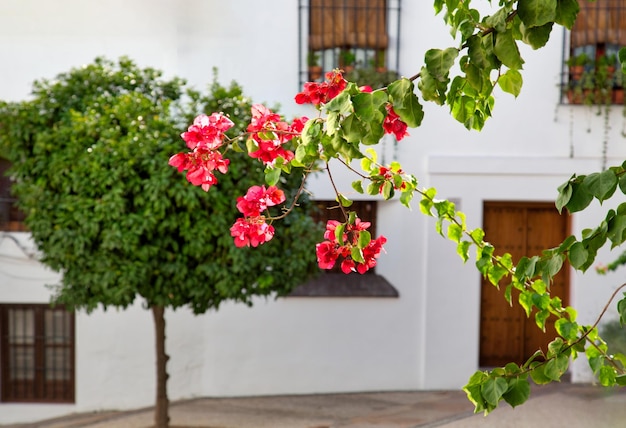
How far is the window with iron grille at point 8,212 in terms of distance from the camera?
12.0m

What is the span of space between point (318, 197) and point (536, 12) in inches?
394

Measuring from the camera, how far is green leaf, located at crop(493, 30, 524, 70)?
2.27 meters

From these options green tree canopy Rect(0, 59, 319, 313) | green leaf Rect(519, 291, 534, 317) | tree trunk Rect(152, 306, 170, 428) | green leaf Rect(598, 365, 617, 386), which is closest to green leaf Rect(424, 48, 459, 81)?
green leaf Rect(598, 365, 617, 386)

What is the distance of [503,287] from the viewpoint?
1265cm

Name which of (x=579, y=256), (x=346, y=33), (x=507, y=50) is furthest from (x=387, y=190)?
(x=346, y=33)

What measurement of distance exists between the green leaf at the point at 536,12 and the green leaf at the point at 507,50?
0.09 metres

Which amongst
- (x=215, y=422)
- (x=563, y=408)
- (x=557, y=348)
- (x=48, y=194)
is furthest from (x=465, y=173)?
(x=557, y=348)

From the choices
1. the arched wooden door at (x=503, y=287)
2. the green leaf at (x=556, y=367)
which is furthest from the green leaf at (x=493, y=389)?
the arched wooden door at (x=503, y=287)

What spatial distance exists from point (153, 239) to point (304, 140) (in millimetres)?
6793

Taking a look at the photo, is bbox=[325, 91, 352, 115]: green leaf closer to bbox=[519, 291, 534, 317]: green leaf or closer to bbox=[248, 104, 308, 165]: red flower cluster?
bbox=[248, 104, 308, 165]: red flower cluster

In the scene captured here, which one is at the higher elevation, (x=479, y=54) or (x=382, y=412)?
(x=479, y=54)

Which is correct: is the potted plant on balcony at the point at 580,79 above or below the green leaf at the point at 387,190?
above

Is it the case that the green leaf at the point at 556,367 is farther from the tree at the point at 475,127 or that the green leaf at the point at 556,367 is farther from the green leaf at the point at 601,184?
the green leaf at the point at 601,184

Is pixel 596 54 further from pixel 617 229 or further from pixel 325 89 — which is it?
pixel 617 229
